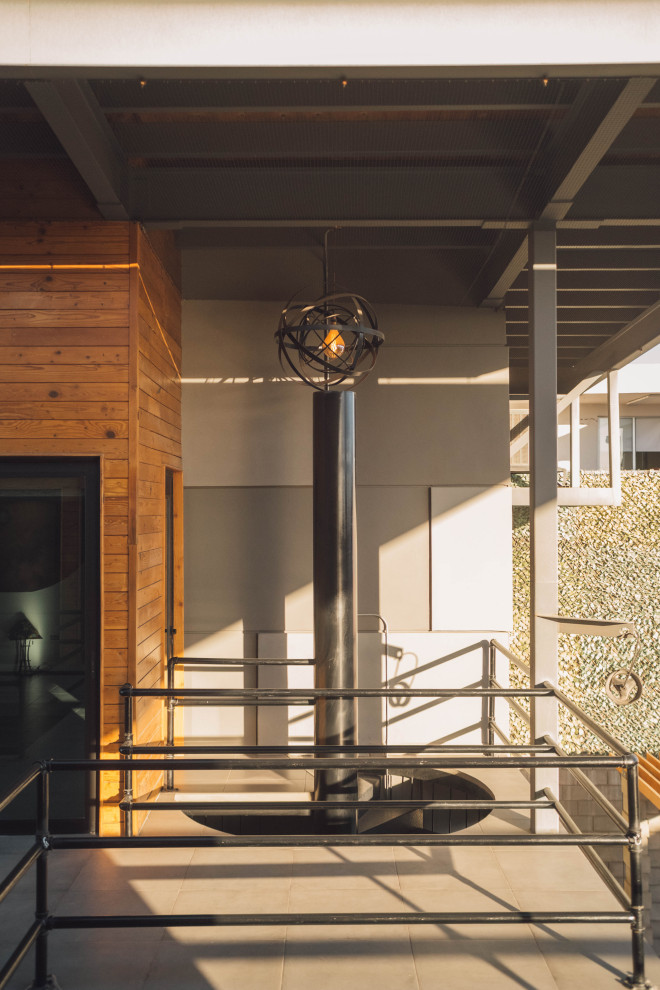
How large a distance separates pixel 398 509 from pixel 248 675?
5.32ft

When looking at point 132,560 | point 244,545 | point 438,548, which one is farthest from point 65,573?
point 438,548

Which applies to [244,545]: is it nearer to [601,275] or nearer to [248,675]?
[248,675]

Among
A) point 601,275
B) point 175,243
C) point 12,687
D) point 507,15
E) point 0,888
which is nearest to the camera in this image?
point 0,888

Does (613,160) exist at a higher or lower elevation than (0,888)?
higher

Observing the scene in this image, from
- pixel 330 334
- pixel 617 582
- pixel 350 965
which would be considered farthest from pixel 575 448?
pixel 350 965

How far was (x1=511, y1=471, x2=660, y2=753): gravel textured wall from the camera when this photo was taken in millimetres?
9398

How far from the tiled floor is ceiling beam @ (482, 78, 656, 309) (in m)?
3.13

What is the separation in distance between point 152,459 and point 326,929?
259 cm

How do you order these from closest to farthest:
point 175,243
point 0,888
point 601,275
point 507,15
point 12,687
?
point 0,888 < point 507,15 < point 12,687 < point 175,243 < point 601,275

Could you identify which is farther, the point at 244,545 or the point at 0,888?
the point at 244,545

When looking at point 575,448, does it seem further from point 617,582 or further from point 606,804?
point 606,804

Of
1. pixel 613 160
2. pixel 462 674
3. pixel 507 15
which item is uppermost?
pixel 613 160

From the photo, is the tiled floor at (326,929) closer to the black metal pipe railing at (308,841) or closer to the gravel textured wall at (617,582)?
the black metal pipe railing at (308,841)

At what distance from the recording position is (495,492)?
5.91 m
